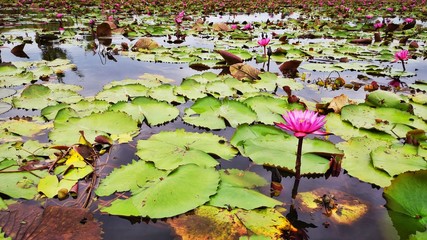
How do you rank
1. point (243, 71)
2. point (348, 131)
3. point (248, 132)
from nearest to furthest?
point (248, 132)
point (348, 131)
point (243, 71)

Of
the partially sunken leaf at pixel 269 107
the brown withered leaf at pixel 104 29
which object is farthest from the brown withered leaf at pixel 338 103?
the brown withered leaf at pixel 104 29

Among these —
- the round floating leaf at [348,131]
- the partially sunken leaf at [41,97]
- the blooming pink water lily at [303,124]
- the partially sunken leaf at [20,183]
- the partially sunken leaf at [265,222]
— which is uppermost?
the blooming pink water lily at [303,124]

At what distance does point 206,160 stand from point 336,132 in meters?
1.13

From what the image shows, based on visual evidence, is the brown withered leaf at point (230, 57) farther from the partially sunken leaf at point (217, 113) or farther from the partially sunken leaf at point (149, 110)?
the partially sunken leaf at point (149, 110)

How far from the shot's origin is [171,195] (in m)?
1.48

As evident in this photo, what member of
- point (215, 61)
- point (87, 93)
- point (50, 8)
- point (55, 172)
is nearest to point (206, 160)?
point (55, 172)

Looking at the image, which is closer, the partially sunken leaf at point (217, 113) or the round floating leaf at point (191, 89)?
the partially sunken leaf at point (217, 113)

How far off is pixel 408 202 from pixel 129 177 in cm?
142

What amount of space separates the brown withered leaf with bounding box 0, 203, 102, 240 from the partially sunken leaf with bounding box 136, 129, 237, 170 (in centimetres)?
52

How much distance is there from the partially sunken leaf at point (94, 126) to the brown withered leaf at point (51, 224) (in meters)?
0.75

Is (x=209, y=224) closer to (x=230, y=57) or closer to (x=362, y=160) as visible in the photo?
(x=362, y=160)

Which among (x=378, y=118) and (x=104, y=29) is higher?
(x=104, y=29)

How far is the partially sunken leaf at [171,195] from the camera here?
140 centimetres

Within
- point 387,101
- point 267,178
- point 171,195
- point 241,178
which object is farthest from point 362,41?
point 171,195
